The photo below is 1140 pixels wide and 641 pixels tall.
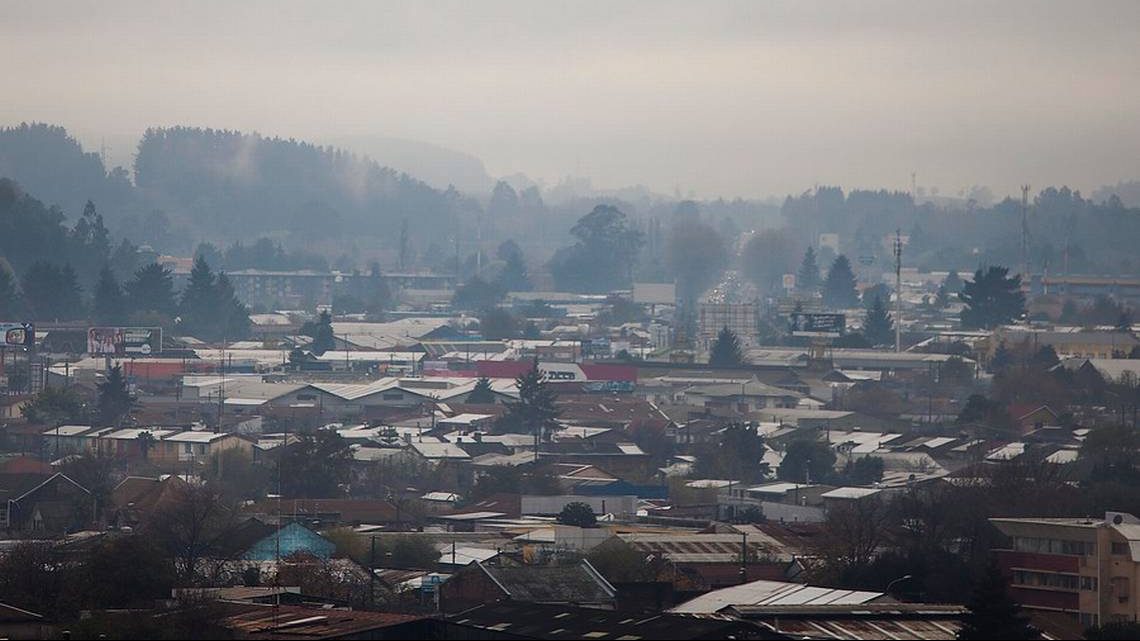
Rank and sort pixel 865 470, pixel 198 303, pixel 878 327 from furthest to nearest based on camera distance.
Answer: pixel 198 303
pixel 878 327
pixel 865 470

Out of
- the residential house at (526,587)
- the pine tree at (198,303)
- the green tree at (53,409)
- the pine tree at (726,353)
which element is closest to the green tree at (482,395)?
the green tree at (53,409)

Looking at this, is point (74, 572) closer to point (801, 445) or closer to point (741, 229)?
point (801, 445)

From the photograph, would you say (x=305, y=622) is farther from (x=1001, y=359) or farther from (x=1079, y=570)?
(x=1001, y=359)

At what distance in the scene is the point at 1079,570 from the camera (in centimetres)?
2294

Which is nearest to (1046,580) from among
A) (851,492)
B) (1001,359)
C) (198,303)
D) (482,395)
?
(851,492)

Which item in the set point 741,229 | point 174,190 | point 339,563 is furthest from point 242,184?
point 339,563

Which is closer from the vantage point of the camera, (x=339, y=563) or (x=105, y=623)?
(x=105, y=623)

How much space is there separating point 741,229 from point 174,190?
914 inches

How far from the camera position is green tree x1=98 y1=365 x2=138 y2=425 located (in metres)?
43.8

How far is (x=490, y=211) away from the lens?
126 meters

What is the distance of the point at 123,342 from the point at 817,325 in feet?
50.4

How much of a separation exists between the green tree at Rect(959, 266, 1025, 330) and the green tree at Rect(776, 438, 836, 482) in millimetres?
25456

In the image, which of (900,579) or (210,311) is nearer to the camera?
(900,579)

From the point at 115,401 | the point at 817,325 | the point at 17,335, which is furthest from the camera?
the point at 817,325
